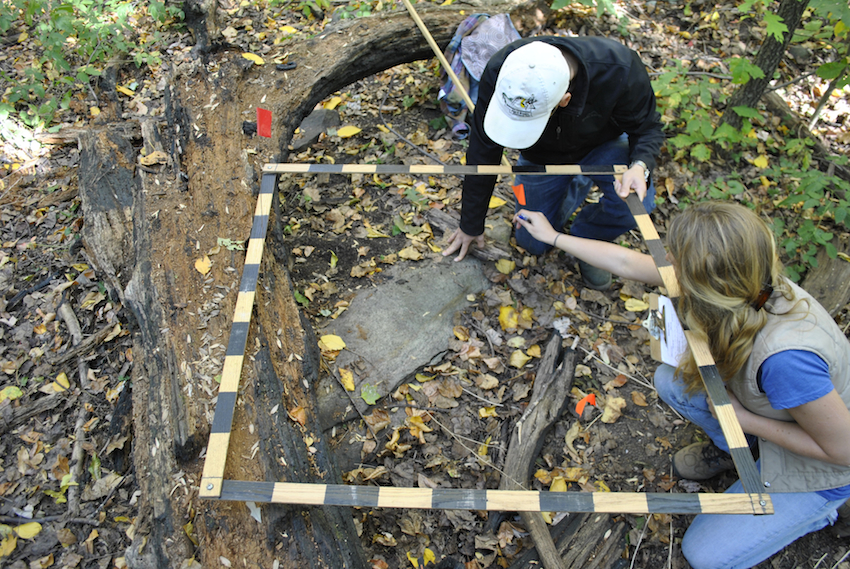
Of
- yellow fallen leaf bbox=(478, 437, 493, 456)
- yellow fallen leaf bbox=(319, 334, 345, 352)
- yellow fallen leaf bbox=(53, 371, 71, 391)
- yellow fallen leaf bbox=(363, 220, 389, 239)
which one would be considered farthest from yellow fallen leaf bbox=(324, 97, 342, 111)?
yellow fallen leaf bbox=(478, 437, 493, 456)

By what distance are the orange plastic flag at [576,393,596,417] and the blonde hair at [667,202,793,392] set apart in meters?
1.07

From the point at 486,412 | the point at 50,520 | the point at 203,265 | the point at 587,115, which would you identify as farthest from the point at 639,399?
the point at 50,520

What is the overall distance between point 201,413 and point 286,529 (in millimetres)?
630

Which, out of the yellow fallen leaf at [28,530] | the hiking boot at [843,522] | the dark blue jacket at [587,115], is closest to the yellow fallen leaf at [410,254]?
the dark blue jacket at [587,115]

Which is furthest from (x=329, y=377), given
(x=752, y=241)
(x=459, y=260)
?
(x=752, y=241)

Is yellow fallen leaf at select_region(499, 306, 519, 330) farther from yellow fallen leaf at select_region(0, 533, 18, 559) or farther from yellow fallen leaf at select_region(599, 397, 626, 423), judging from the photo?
yellow fallen leaf at select_region(0, 533, 18, 559)

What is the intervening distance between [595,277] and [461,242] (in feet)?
3.37

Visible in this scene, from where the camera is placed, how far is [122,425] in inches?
101

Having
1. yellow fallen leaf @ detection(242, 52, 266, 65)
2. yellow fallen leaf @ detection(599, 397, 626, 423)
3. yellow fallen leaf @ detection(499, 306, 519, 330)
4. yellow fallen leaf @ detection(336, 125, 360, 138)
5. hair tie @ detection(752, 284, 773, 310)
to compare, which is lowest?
yellow fallen leaf @ detection(599, 397, 626, 423)

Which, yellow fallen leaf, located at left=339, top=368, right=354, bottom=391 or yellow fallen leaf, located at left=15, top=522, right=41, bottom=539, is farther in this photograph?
yellow fallen leaf, located at left=339, top=368, right=354, bottom=391

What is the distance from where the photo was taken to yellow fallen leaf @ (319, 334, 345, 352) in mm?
3016

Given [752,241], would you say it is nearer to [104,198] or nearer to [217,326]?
[217,326]

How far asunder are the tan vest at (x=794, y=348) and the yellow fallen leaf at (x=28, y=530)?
10.8 ft

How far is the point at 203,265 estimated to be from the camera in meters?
2.53
